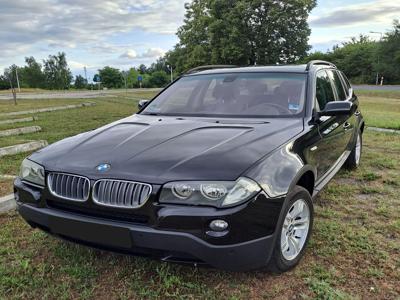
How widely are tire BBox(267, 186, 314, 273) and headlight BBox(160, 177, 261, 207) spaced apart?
1.23 feet

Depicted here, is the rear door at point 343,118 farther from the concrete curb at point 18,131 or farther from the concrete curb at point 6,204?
the concrete curb at point 18,131

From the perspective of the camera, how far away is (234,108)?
3789 millimetres

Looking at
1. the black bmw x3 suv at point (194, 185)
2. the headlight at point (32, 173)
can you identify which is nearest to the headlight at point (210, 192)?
the black bmw x3 suv at point (194, 185)

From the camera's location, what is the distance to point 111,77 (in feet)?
276

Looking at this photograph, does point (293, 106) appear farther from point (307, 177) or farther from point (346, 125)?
point (346, 125)

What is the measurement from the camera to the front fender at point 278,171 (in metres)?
2.43

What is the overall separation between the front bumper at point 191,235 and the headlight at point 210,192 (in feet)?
0.15

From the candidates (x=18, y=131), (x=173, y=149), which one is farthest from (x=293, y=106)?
(x=18, y=131)

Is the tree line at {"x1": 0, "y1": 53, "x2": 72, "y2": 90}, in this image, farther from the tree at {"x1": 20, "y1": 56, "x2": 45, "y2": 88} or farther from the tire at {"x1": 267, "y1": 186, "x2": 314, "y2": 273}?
the tire at {"x1": 267, "y1": 186, "x2": 314, "y2": 273}

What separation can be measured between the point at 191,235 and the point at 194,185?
11.6 inches

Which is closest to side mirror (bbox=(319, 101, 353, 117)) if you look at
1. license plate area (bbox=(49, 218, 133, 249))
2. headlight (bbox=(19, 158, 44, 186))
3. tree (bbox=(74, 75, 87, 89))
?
license plate area (bbox=(49, 218, 133, 249))

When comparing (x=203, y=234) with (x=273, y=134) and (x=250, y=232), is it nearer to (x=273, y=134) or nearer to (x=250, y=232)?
(x=250, y=232)

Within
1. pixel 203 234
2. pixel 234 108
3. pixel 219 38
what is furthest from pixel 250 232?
pixel 219 38

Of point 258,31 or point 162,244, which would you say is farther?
point 258,31
